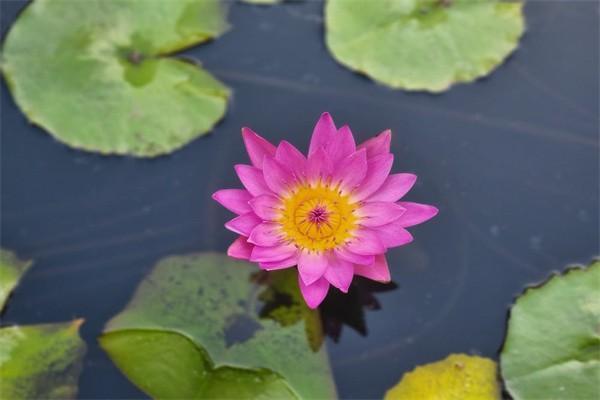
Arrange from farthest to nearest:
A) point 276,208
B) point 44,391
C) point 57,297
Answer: point 57,297 < point 44,391 < point 276,208

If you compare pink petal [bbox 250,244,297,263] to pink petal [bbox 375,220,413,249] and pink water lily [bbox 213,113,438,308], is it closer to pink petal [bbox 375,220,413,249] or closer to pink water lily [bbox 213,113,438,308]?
pink water lily [bbox 213,113,438,308]

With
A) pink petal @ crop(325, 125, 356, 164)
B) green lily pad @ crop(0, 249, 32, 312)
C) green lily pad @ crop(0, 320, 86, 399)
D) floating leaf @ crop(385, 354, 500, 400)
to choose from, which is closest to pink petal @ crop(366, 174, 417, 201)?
pink petal @ crop(325, 125, 356, 164)

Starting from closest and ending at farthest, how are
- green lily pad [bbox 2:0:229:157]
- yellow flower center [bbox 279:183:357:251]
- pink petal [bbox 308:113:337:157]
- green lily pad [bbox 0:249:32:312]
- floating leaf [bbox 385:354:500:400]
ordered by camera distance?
1. pink petal [bbox 308:113:337:157]
2. yellow flower center [bbox 279:183:357:251]
3. floating leaf [bbox 385:354:500:400]
4. green lily pad [bbox 0:249:32:312]
5. green lily pad [bbox 2:0:229:157]

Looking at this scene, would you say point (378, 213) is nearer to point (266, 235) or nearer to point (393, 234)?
point (393, 234)

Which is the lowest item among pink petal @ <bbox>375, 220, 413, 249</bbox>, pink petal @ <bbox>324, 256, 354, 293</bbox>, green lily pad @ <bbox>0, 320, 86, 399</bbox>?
green lily pad @ <bbox>0, 320, 86, 399</bbox>

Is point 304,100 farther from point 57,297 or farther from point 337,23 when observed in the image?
point 57,297

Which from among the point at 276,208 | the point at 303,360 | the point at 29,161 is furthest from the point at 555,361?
the point at 29,161

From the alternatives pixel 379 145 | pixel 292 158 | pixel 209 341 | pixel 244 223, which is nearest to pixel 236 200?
pixel 244 223
